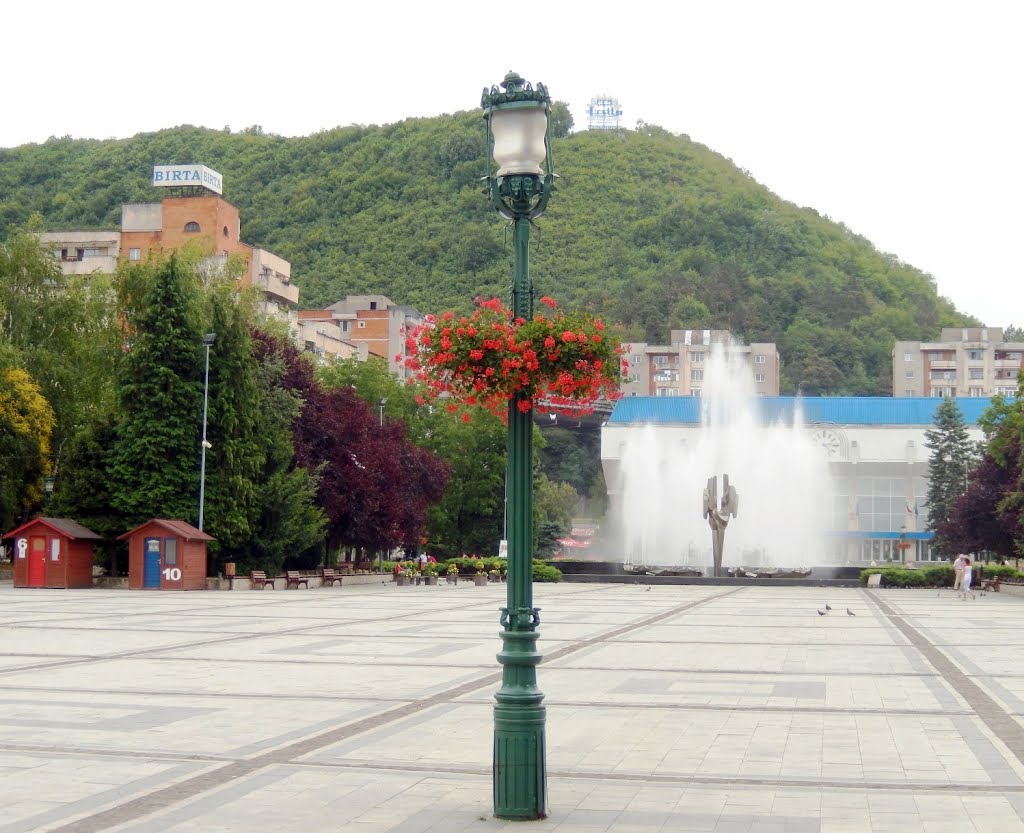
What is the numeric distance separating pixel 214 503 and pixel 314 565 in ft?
39.4

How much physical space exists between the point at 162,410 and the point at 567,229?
119515 millimetres

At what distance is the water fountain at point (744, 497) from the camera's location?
80.4 metres

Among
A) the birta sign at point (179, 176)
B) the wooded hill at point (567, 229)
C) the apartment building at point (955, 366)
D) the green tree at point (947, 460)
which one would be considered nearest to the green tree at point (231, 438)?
the birta sign at point (179, 176)

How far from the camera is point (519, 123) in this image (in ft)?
31.3

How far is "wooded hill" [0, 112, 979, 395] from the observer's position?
14350cm

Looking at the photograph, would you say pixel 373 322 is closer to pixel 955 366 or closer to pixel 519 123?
pixel 955 366

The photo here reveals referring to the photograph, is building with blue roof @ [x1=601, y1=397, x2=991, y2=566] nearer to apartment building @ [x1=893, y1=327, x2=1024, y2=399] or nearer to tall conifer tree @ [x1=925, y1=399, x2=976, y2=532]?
tall conifer tree @ [x1=925, y1=399, x2=976, y2=532]

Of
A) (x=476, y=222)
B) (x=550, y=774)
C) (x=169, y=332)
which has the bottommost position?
(x=550, y=774)

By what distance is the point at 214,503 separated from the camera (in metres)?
49.5

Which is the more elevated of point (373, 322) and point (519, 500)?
point (373, 322)

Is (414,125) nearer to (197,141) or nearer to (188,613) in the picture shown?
(197,141)

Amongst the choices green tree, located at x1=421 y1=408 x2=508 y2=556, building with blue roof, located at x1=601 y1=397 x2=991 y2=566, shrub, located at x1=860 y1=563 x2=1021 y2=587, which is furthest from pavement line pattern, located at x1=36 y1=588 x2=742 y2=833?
building with blue roof, located at x1=601 y1=397 x2=991 y2=566

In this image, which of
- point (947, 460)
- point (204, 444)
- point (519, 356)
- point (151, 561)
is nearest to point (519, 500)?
point (519, 356)

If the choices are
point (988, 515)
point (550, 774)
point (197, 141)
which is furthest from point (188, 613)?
point (197, 141)
